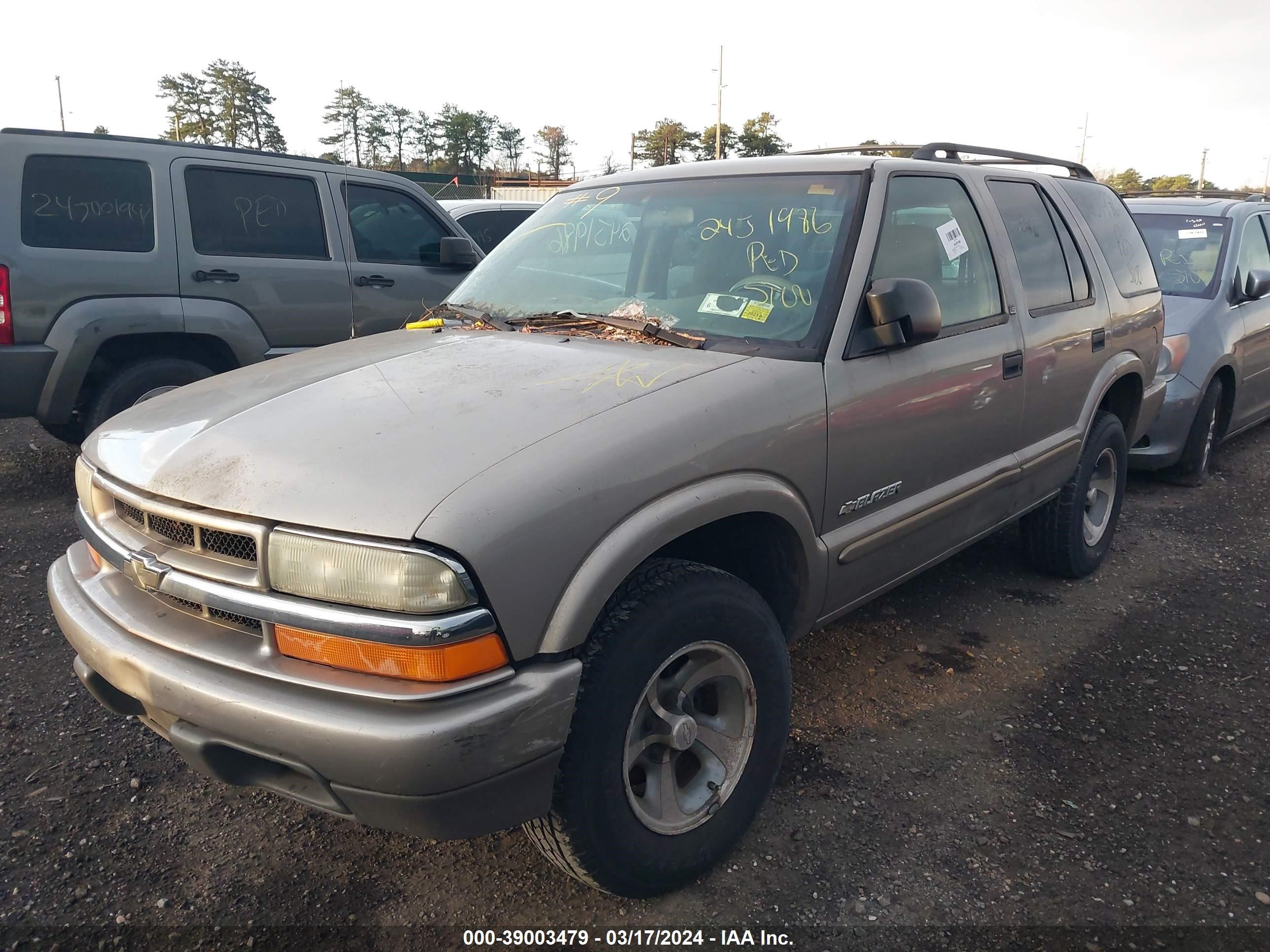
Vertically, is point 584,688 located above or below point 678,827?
above

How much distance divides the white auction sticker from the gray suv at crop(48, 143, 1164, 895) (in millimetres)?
16

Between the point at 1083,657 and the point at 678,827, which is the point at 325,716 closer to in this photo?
the point at 678,827

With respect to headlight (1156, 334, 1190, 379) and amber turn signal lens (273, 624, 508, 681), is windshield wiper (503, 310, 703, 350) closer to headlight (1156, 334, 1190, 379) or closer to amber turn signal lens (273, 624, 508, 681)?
amber turn signal lens (273, 624, 508, 681)

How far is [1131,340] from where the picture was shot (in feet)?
14.4

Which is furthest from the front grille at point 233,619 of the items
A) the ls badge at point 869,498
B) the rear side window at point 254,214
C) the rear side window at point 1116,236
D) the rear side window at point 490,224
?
the rear side window at point 490,224

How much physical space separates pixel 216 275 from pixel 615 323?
363 cm

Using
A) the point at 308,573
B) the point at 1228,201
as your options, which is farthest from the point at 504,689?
the point at 1228,201

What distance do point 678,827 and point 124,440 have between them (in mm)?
1778

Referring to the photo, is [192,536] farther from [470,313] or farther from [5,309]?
[5,309]

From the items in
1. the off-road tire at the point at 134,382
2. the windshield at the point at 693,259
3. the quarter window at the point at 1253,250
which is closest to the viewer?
the windshield at the point at 693,259

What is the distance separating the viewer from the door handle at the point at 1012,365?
11.1ft

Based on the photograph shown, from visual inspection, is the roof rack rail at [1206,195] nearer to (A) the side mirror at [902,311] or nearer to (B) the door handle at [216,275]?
(A) the side mirror at [902,311]

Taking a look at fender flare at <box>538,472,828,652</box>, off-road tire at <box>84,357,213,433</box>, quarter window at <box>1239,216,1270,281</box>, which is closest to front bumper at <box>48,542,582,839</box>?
fender flare at <box>538,472,828,652</box>

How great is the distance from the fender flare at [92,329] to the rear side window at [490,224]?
4200 millimetres
